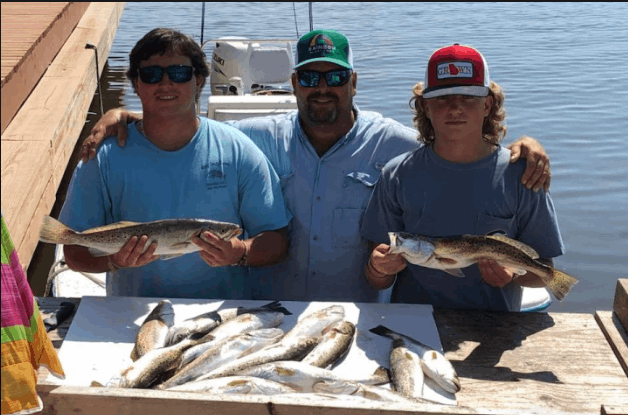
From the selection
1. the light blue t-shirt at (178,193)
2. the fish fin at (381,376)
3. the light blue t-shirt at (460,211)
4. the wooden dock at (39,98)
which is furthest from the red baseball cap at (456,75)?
the wooden dock at (39,98)

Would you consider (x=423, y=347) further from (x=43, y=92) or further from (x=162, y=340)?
(x=43, y=92)

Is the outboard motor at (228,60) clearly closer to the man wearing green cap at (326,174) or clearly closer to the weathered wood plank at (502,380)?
the man wearing green cap at (326,174)

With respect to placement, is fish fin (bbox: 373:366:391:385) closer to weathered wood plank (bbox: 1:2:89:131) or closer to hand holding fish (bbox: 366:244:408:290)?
hand holding fish (bbox: 366:244:408:290)

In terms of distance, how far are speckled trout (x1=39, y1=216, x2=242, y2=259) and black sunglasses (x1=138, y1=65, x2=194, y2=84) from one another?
0.79 m

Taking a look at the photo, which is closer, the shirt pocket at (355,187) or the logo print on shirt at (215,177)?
the logo print on shirt at (215,177)

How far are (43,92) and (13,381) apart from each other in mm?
9026

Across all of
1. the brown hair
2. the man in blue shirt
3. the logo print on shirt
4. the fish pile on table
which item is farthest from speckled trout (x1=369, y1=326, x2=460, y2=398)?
the brown hair

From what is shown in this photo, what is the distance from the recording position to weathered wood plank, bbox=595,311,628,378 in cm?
326

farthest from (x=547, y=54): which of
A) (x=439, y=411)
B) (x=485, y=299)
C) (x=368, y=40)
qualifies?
(x=439, y=411)

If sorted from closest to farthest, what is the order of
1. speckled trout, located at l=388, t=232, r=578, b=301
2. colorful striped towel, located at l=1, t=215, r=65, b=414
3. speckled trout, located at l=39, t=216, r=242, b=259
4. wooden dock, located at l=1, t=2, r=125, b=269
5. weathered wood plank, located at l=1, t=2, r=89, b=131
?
colorful striped towel, located at l=1, t=215, r=65, b=414
speckled trout, located at l=388, t=232, r=578, b=301
speckled trout, located at l=39, t=216, r=242, b=259
wooden dock, located at l=1, t=2, r=125, b=269
weathered wood plank, located at l=1, t=2, r=89, b=131

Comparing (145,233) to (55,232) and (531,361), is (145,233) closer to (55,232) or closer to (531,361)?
(55,232)

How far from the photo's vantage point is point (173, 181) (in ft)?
12.8

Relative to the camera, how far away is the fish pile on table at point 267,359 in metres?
2.86

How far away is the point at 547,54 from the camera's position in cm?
2261
